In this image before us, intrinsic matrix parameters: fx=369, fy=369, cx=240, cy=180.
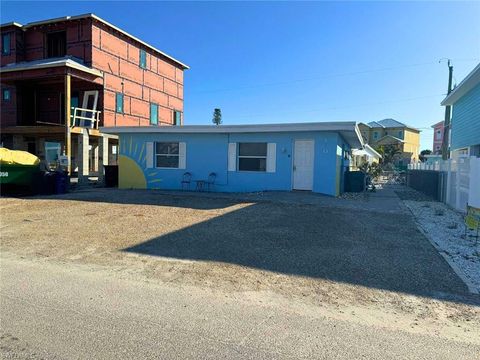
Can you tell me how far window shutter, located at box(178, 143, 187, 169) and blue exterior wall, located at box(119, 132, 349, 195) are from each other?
0.48 ft

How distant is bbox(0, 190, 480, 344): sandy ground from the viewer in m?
4.25

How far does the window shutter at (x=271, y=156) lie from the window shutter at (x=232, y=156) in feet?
4.81

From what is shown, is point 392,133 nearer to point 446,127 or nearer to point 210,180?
point 446,127

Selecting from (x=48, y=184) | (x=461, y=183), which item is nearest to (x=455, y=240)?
(x=461, y=183)

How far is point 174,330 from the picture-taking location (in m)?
3.52

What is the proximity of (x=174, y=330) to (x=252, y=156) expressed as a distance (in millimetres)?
12327

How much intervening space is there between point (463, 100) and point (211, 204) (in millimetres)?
12665

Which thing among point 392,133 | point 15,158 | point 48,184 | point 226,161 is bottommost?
point 48,184

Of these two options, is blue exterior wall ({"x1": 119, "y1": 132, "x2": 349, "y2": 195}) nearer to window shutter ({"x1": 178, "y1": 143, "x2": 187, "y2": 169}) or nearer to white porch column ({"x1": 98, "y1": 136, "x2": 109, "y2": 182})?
window shutter ({"x1": 178, "y1": 143, "x2": 187, "y2": 169})

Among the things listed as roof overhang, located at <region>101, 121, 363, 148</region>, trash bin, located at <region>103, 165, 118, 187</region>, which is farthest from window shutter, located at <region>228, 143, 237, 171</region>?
trash bin, located at <region>103, 165, 118, 187</region>

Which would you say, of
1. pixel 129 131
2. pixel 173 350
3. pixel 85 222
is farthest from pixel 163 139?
pixel 173 350

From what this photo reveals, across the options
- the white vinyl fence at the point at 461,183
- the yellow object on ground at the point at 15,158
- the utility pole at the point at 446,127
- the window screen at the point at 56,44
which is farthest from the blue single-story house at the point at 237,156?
the utility pole at the point at 446,127

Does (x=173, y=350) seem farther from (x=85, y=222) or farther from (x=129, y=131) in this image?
(x=129, y=131)

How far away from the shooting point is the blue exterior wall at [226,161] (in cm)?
1444
